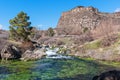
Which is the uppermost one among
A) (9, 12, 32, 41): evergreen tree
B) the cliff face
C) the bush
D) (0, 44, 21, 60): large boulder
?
the cliff face

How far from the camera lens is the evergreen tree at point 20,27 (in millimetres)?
72938

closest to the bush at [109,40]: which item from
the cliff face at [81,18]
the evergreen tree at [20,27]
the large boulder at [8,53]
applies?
the large boulder at [8,53]

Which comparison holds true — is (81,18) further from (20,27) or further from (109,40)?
(109,40)

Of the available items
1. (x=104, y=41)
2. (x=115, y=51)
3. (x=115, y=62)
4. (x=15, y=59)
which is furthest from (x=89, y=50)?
(x=15, y=59)

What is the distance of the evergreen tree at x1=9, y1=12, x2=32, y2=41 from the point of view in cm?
7294

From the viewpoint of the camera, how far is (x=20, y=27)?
239 feet

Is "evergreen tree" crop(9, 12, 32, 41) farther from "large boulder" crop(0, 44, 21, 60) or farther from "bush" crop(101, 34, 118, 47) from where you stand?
"bush" crop(101, 34, 118, 47)

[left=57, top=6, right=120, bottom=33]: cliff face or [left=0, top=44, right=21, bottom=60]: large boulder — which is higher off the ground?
[left=57, top=6, right=120, bottom=33]: cliff face

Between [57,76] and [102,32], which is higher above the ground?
[102,32]

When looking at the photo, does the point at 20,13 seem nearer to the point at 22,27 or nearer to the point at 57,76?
the point at 22,27

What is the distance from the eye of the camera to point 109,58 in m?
47.3

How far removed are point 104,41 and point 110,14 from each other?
116960 mm

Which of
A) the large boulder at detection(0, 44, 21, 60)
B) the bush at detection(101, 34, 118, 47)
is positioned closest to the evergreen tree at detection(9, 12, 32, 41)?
the large boulder at detection(0, 44, 21, 60)

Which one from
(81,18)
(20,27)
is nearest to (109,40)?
(20,27)
